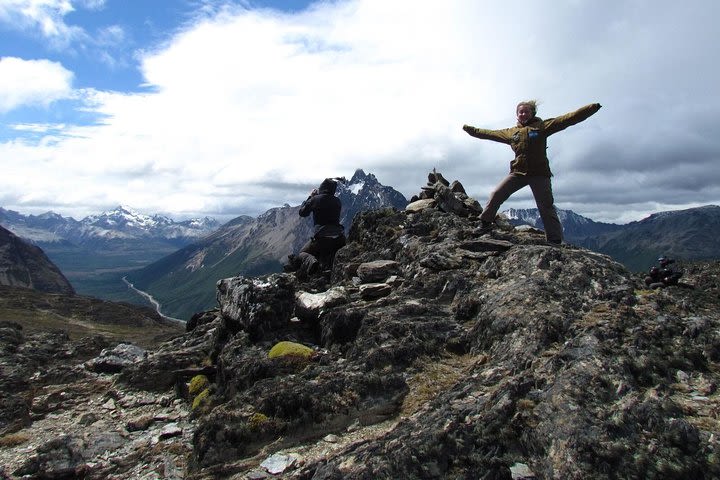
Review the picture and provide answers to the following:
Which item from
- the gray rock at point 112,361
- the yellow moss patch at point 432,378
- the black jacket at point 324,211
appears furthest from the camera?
the black jacket at point 324,211

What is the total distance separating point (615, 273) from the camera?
14250 millimetres

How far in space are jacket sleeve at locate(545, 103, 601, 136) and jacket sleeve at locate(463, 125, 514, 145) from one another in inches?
57.9

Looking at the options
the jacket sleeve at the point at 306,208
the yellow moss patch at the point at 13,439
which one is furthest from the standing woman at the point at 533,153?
the yellow moss patch at the point at 13,439

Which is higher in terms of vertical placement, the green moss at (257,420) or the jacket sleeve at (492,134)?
the jacket sleeve at (492,134)

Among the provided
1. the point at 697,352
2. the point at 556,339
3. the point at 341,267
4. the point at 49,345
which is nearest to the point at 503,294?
the point at 556,339

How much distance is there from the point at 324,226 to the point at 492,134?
36.5 ft

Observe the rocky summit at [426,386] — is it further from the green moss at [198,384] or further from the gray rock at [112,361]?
the gray rock at [112,361]

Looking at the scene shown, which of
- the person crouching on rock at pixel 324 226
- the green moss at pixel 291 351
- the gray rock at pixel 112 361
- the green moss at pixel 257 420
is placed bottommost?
the gray rock at pixel 112 361

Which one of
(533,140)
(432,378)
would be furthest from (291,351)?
(533,140)

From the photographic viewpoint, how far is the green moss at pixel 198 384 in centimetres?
1658

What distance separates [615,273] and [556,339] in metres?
4.63

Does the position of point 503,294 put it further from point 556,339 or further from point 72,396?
point 72,396

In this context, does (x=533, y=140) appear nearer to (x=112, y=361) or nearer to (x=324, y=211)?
(x=324, y=211)

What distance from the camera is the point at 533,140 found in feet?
56.2
